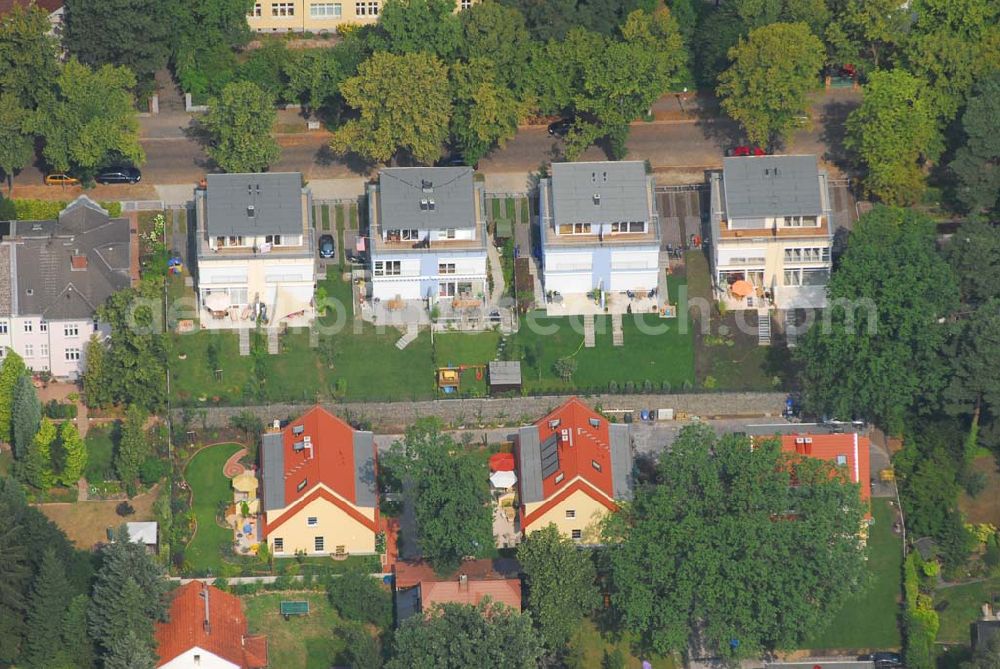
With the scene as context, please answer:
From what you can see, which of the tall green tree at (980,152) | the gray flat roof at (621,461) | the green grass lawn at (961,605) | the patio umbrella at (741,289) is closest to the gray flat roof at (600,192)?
the patio umbrella at (741,289)

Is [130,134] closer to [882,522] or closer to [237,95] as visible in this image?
[237,95]

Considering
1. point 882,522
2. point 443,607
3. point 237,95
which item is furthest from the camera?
point 237,95

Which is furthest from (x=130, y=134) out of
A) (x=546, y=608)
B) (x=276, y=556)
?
(x=546, y=608)

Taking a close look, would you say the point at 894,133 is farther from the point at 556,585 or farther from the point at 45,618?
the point at 45,618

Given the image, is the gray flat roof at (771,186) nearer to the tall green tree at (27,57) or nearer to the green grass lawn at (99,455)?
the green grass lawn at (99,455)

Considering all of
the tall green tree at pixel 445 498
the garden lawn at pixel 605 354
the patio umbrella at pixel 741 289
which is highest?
the patio umbrella at pixel 741 289

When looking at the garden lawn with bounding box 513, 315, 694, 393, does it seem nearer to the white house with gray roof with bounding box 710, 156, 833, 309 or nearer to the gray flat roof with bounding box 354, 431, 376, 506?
the white house with gray roof with bounding box 710, 156, 833, 309
